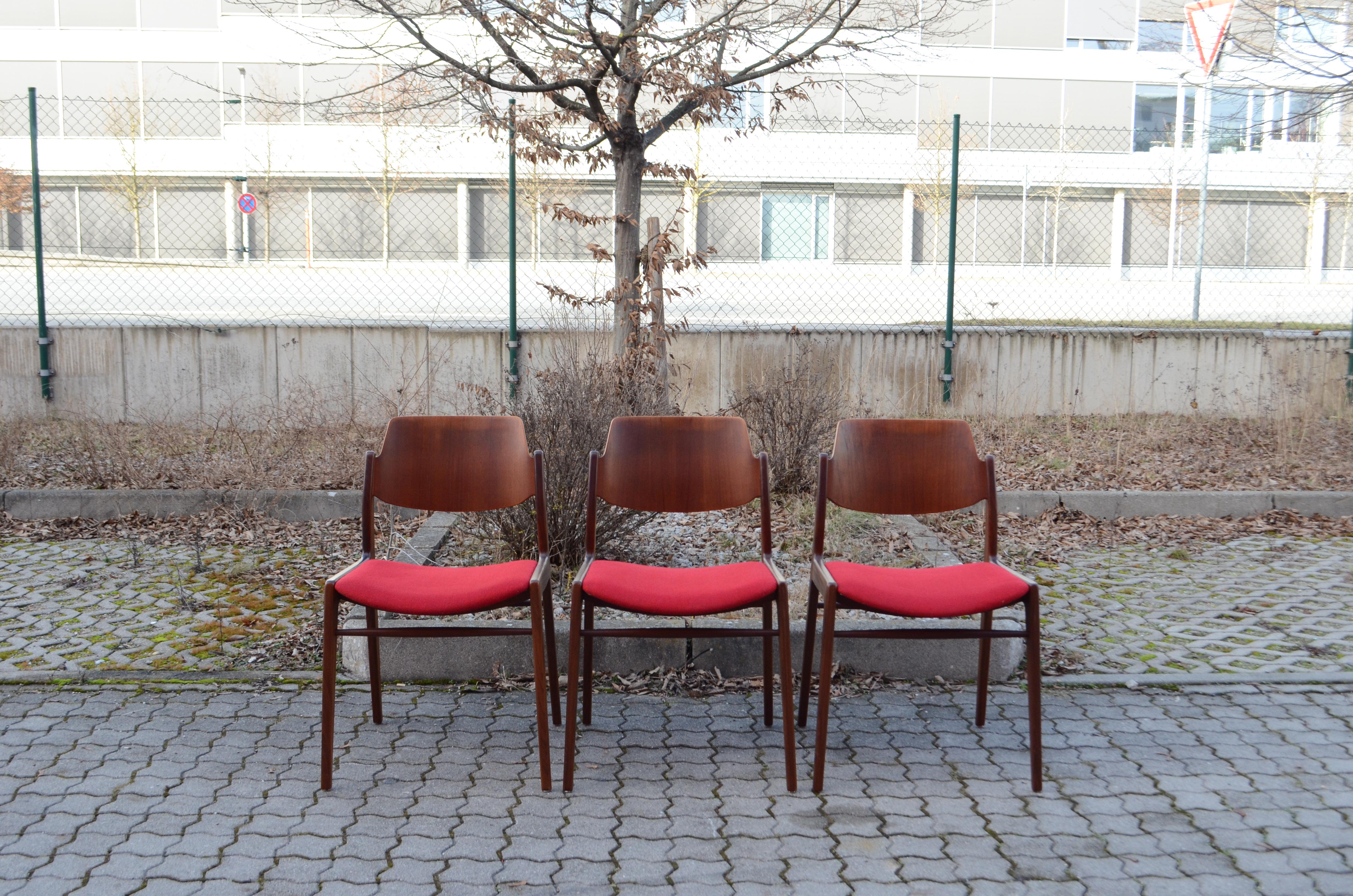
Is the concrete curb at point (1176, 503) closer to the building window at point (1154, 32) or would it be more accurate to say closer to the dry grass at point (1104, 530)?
the dry grass at point (1104, 530)

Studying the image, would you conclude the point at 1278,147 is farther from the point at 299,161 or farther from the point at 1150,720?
the point at 1150,720

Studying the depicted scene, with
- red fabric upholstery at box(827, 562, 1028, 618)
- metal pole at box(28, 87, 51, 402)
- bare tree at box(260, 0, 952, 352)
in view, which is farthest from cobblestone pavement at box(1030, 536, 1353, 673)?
metal pole at box(28, 87, 51, 402)

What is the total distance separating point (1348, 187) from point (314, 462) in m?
24.7

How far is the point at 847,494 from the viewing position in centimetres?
371

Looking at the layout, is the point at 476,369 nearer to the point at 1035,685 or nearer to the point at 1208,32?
the point at 1035,685

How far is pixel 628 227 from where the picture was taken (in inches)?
262

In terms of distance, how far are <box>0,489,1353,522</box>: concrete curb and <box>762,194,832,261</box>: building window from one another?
1102 cm

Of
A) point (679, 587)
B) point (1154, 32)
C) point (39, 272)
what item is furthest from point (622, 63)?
point (1154, 32)

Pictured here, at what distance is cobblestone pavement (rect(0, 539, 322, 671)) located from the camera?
4.20 metres

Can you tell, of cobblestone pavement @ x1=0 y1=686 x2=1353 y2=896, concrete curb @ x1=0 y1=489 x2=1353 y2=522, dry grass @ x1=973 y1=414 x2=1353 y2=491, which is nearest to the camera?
cobblestone pavement @ x1=0 y1=686 x2=1353 y2=896

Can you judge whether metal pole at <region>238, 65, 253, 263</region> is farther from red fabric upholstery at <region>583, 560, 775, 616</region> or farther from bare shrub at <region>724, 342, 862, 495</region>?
red fabric upholstery at <region>583, 560, 775, 616</region>

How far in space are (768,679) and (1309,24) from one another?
8111 mm

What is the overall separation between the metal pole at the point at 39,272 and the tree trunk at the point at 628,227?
4.81 m

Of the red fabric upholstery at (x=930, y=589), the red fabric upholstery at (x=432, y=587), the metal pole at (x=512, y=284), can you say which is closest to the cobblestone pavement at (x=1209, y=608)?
the red fabric upholstery at (x=930, y=589)
